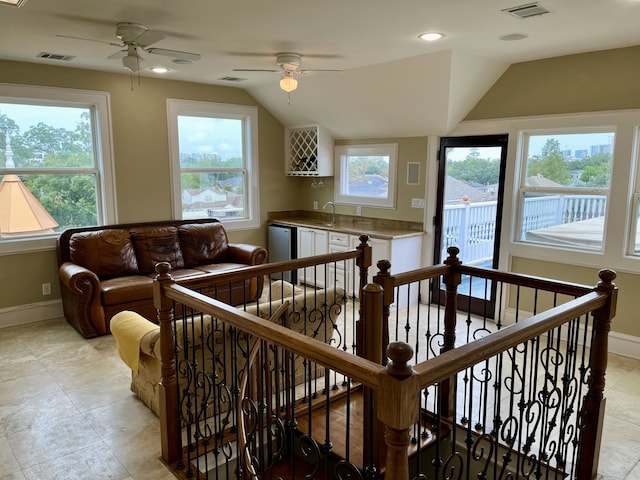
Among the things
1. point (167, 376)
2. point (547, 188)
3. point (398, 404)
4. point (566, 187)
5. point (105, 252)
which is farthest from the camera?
point (105, 252)

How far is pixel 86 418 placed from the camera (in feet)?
10.8

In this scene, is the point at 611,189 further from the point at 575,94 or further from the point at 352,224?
the point at 352,224

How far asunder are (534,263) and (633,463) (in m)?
2.41

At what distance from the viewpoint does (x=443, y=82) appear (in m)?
4.67

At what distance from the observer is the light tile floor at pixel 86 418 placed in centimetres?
278

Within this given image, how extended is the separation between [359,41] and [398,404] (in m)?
3.39

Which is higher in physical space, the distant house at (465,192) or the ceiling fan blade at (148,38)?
the ceiling fan blade at (148,38)

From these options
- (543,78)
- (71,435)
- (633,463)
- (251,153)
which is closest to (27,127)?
(251,153)

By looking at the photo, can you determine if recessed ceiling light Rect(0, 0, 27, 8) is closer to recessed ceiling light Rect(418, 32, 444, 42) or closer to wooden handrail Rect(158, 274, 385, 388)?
wooden handrail Rect(158, 274, 385, 388)

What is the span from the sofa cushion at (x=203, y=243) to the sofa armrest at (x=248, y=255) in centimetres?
16

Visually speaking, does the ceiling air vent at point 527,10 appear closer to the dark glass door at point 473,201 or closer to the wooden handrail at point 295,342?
the dark glass door at point 473,201

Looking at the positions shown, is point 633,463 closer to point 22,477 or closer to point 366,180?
point 22,477

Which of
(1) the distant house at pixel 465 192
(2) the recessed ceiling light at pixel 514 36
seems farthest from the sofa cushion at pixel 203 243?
(2) the recessed ceiling light at pixel 514 36

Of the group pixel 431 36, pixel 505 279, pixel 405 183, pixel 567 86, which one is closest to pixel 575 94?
pixel 567 86
